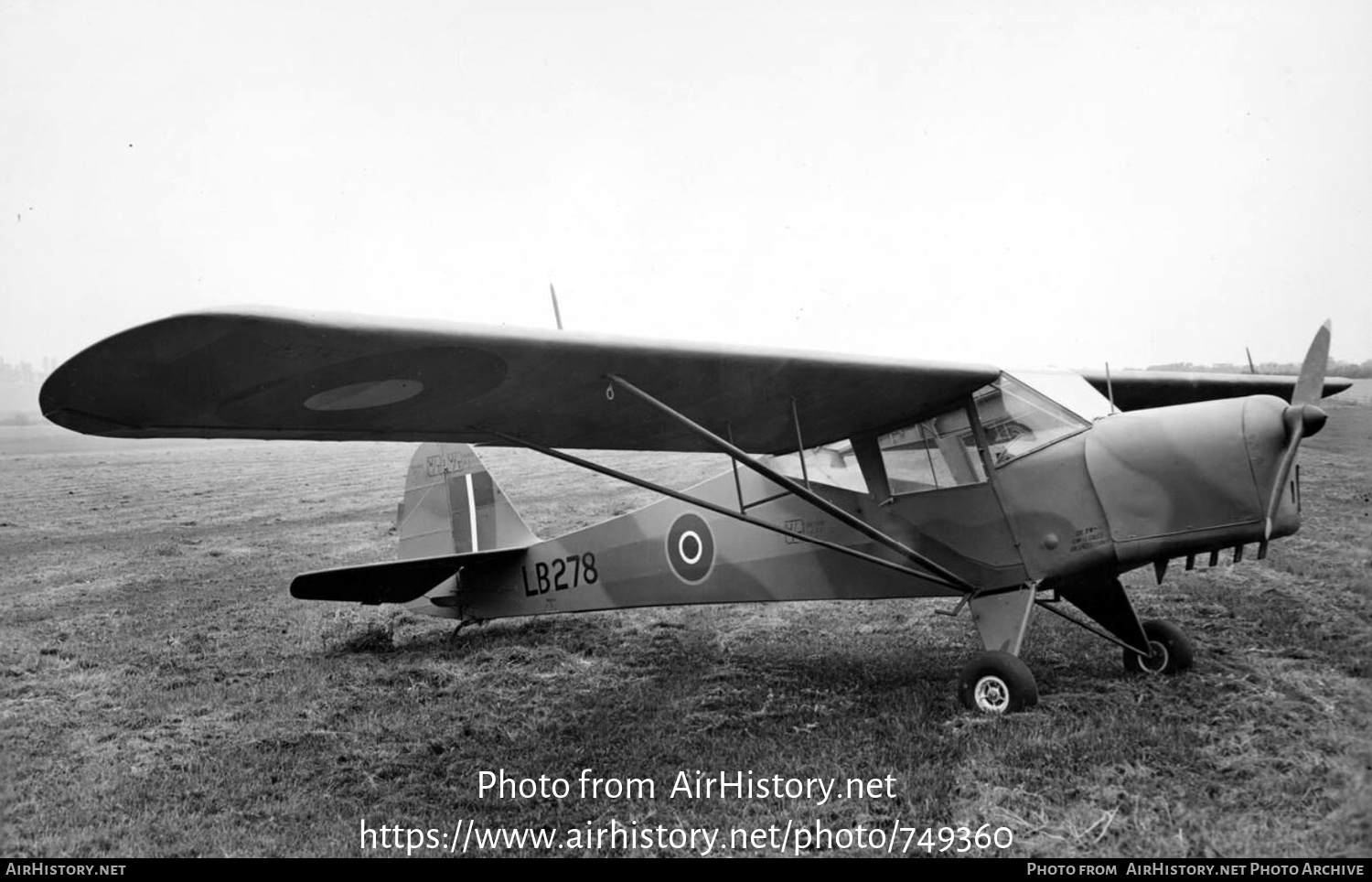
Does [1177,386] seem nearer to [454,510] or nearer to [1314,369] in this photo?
[1314,369]

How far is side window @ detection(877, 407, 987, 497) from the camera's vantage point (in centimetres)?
522

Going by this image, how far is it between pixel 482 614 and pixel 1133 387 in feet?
21.7

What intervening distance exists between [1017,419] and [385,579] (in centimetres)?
535

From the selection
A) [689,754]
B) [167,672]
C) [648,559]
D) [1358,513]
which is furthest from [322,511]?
[1358,513]

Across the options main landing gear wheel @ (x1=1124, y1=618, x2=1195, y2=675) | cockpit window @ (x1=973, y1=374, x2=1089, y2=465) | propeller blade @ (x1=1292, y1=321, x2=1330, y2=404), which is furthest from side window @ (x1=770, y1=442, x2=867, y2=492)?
propeller blade @ (x1=1292, y1=321, x2=1330, y2=404)

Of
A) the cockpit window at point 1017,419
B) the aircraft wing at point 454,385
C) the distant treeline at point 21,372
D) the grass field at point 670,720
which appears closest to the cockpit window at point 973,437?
the cockpit window at point 1017,419

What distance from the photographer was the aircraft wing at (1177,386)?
24.2 ft

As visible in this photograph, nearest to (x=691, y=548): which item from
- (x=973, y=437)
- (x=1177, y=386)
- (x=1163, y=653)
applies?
(x=973, y=437)

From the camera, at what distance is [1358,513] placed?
1120 cm

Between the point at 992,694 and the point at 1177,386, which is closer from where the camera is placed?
the point at 992,694

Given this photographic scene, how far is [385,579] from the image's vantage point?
22.7 feet

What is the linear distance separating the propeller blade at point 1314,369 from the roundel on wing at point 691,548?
3930 mm

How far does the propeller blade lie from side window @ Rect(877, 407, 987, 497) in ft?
5.56

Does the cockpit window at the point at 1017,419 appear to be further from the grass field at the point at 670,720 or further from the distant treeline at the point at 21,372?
the distant treeline at the point at 21,372
